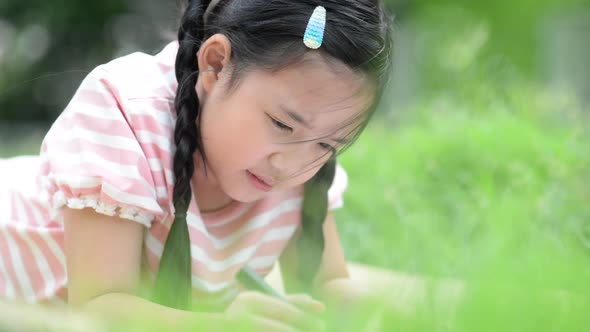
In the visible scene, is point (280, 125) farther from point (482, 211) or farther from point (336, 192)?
point (482, 211)

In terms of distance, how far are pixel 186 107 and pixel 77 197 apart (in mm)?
219

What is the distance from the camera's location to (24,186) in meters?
1.44

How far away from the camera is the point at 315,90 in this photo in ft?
3.62

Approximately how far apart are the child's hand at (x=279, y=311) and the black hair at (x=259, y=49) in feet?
0.47

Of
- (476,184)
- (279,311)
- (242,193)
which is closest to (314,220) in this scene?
(242,193)

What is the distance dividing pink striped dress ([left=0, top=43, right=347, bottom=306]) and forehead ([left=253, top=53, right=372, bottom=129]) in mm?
209

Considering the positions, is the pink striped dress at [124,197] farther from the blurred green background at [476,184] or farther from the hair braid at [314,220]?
the blurred green background at [476,184]

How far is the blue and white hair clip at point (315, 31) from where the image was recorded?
3.68 feet

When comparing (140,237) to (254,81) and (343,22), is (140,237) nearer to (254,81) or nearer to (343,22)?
(254,81)

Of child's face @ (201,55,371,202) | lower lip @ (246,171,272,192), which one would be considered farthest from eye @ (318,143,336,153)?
lower lip @ (246,171,272,192)

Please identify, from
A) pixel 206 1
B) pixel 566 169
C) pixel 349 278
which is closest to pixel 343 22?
pixel 206 1

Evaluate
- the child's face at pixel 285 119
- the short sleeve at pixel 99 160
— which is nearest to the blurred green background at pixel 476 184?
the short sleeve at pixel 99 160

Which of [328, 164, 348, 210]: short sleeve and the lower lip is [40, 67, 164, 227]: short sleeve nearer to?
the lower lip

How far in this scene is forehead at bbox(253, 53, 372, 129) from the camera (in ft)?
3.61
